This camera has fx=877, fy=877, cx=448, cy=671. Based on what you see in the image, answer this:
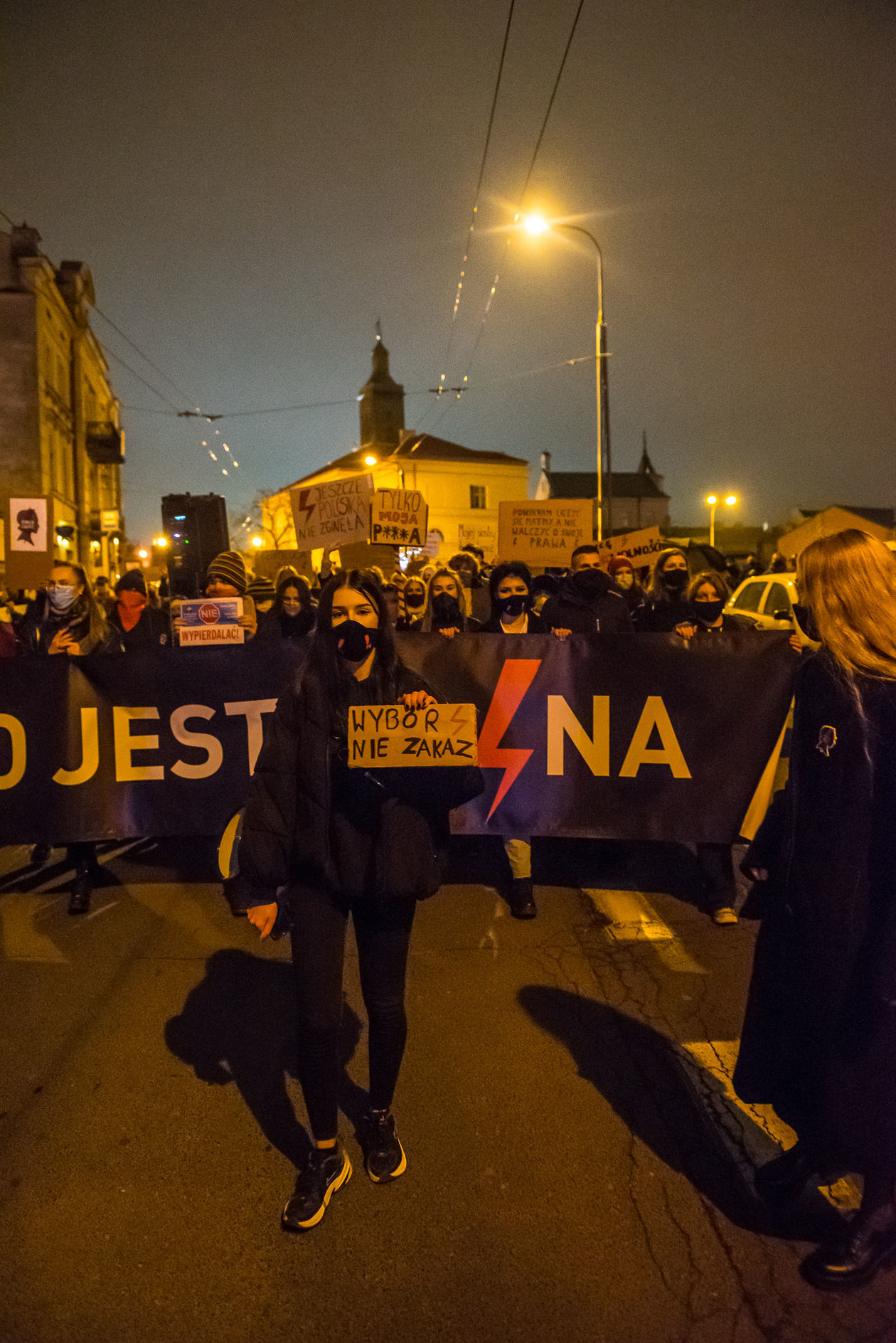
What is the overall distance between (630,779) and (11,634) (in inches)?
182

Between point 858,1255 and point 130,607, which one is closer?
point 858,1255

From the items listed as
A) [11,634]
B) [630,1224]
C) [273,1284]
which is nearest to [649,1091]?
[630,1224]

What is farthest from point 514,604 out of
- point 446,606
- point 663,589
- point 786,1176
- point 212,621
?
point 786,1176

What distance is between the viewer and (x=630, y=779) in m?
5.23

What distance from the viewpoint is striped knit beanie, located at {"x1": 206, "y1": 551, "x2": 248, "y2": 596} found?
276 inches

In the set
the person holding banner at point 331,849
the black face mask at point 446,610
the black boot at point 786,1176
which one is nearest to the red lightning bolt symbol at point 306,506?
the black face mask at point 446,610

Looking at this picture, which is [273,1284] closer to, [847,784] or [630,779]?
[847,784]

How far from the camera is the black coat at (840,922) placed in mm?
2357

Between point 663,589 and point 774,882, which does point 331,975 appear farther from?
point 663,589

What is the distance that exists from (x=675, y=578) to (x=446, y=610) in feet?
6.79

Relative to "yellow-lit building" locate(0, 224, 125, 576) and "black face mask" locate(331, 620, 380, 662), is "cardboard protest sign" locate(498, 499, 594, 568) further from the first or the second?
"yellow-lit building" locate(0, 224, 125, 576)

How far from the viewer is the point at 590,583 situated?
6523 millimetres

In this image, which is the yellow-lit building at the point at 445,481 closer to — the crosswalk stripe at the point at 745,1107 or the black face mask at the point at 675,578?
the black face mask at the point at 675,578

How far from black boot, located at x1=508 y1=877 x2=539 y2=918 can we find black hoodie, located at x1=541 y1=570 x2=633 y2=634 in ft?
6.64
